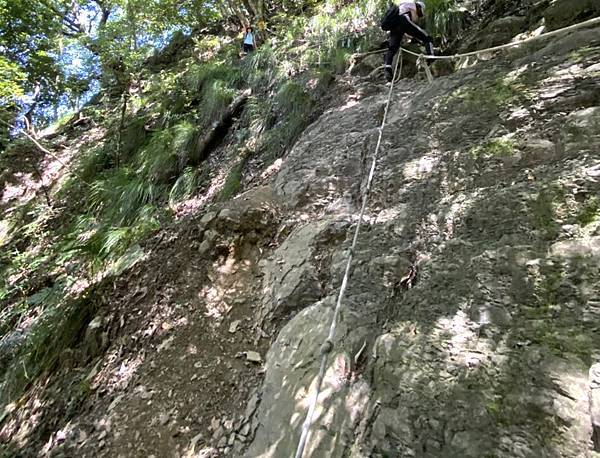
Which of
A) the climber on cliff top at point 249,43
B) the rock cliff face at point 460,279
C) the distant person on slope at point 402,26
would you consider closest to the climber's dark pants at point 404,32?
the distant person on slope at point 402,26

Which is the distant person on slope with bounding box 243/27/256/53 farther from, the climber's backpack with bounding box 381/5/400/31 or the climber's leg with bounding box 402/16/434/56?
the climber's leg with bounding box 402/16/434/56

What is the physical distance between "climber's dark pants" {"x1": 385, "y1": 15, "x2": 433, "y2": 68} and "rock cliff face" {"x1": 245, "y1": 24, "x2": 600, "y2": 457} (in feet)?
3.70

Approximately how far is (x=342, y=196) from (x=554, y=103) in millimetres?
1920

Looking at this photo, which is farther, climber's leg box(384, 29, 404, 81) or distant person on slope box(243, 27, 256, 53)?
distant person on slope box(243, 27, 256, 53)

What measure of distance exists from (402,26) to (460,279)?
402 cm

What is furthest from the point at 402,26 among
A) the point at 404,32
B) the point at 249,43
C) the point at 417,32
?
the point at 249,43

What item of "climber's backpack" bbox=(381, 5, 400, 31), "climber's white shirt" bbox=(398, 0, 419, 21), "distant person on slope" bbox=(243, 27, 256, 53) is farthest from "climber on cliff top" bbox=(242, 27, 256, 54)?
"climber's white shirt" bbox=(398, 0, 419, 21)

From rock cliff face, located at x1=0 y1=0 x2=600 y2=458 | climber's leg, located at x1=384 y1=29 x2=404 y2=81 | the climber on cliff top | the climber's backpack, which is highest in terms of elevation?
the climber on cliff top

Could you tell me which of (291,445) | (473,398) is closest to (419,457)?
(473,398)

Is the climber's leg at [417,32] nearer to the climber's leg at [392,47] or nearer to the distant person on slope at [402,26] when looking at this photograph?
the distant person on slope at [402,26]

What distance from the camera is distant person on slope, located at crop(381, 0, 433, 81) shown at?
4.94 metres

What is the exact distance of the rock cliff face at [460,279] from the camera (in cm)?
174

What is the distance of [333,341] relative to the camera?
2.49 metres

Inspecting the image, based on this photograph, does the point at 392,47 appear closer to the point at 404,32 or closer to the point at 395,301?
the point at 404,32
